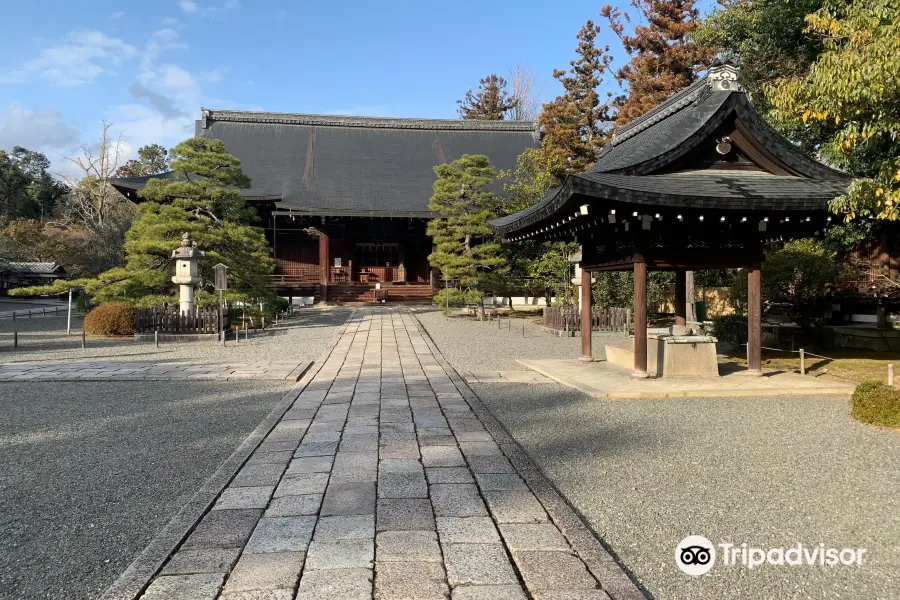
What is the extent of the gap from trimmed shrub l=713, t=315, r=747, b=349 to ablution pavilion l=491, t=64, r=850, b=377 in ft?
12.2

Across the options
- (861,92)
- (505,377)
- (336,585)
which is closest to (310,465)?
(336,585)

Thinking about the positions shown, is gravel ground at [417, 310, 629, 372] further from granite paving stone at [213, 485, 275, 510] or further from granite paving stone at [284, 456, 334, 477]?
granite paving stone at [213, 485, 275, 510]

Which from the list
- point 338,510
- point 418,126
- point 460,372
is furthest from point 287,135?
point 338,510

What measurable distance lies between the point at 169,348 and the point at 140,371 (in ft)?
9.98

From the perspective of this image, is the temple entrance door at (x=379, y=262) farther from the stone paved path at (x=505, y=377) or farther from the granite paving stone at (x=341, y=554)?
the granite paving stone at (x=341, y=554)

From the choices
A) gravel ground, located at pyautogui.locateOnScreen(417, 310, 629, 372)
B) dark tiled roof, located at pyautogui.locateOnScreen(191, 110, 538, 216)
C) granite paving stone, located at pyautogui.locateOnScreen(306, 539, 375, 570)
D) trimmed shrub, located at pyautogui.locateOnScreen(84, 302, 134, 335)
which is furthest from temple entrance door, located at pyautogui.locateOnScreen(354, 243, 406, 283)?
granite paving stone, located at pyautogui.locateOnScreen(306, 539, 375, 570)

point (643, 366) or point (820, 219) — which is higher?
point (820, 219)

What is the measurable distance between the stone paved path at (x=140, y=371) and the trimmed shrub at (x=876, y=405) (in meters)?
6.73

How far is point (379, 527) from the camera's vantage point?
2967mm

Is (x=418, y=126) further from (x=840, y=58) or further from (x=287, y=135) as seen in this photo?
(x=840, y=58)

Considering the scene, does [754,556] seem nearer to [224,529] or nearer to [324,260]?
[224,529]

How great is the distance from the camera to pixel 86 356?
9.99m

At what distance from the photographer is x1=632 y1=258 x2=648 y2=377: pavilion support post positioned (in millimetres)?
7035

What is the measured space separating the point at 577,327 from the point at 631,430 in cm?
883
